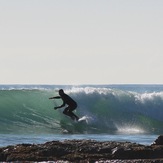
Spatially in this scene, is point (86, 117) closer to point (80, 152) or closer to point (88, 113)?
point (88, 113)

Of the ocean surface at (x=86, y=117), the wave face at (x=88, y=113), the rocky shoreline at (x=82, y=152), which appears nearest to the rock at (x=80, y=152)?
the rocky shoreline at (x=82, y=152)

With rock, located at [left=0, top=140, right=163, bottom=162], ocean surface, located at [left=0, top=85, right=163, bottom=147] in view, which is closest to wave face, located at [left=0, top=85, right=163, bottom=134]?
ocean surface, located at [left=0, top=85, right=163, bottom=147]

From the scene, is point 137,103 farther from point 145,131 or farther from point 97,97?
point 145,131

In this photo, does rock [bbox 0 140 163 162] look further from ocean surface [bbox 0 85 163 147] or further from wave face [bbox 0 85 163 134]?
wave face [bbox 0 85 163 134]

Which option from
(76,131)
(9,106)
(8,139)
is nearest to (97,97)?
(9,106)

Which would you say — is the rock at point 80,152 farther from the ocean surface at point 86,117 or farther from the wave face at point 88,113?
the wave face at point 88,113

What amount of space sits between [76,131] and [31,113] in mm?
5158

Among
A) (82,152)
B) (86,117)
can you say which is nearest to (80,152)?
(82,152)

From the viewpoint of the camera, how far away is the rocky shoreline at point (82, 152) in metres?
15.4

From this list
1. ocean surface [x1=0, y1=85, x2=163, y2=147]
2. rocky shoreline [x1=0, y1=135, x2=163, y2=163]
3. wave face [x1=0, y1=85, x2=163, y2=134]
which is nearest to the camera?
rocky shoreline [x1=0, y1=135, x2=163, y2=163]

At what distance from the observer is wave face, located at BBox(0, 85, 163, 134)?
3238cm

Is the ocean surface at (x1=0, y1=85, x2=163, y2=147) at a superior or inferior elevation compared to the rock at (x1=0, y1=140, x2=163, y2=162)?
superior

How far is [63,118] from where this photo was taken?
3466 centimetres

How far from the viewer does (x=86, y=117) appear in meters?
36.2
